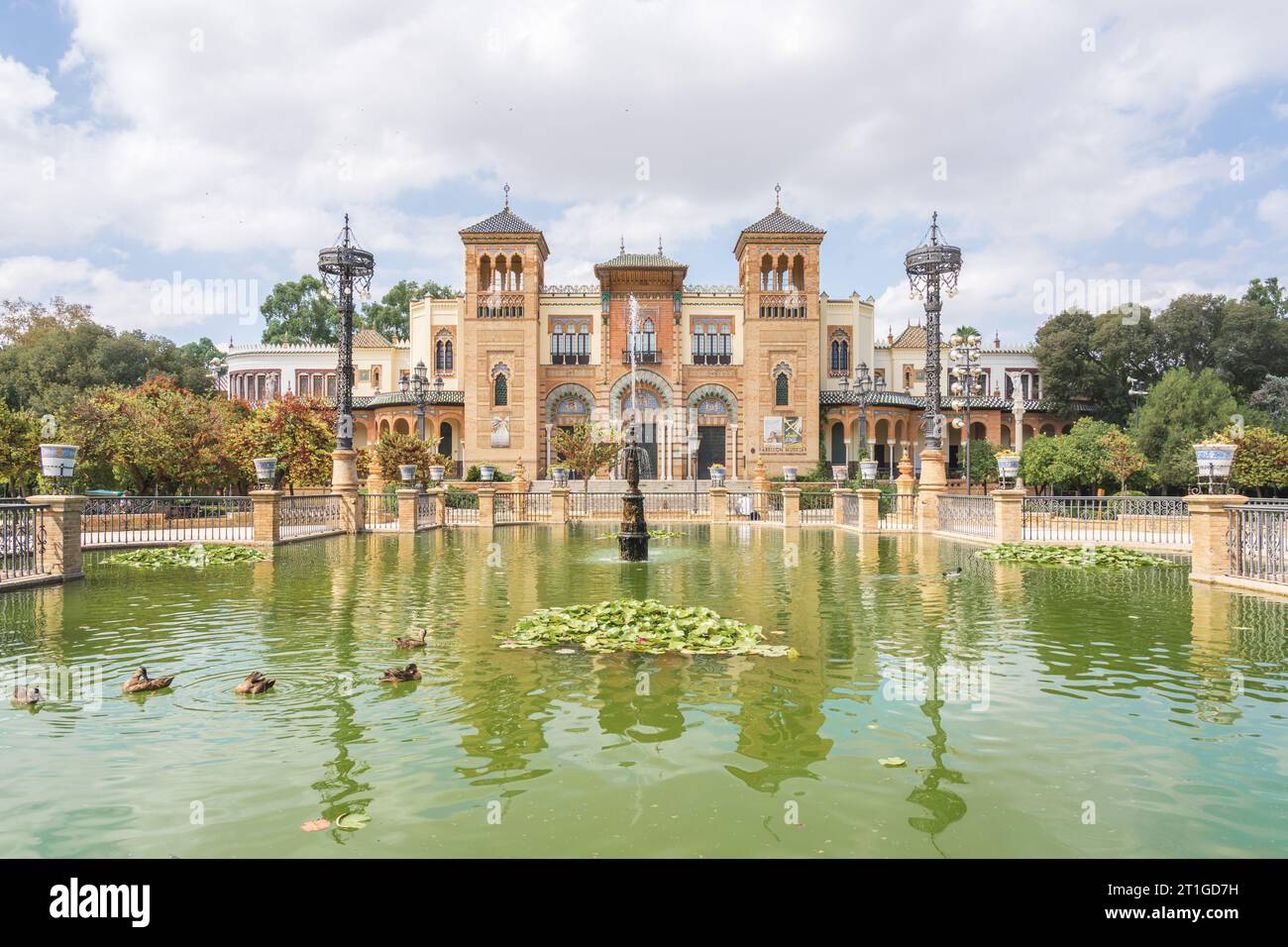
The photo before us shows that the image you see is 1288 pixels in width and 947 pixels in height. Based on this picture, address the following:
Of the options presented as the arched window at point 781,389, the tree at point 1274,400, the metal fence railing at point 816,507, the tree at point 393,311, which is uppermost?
the tree at point 393,311

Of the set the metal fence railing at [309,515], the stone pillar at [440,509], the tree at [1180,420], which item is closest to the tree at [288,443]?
the stone pillar at [440,509]

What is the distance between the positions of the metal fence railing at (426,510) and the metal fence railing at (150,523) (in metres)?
4.65

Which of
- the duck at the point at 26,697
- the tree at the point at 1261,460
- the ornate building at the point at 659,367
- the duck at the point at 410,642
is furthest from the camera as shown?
the ornate building at the point at 659,367

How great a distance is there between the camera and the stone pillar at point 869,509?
23328mm

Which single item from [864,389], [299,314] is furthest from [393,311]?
[864,389]

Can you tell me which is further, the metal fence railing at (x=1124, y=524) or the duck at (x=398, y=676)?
the metal fence railing at (x=1124, y=524)

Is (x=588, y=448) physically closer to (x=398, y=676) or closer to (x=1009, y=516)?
(x=1009, y=516)

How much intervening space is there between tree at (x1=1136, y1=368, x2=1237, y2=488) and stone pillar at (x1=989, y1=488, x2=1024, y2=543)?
24.4m

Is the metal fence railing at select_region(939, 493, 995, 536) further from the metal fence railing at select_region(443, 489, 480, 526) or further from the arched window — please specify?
the arched window

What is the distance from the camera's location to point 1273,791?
3975mm

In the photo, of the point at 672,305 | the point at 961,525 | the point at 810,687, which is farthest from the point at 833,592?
the point at 672,305

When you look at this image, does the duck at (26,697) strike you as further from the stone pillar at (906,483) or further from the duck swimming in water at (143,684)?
the stone pillar at (906,483)
